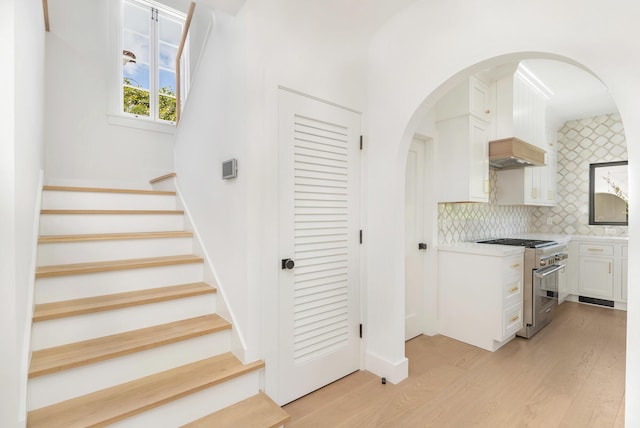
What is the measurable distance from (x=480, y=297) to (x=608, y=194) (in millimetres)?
3518

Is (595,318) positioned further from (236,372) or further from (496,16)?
(236,372)

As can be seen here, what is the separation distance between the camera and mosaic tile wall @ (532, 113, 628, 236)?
458 centimetres

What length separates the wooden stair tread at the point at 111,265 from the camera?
1.75 m

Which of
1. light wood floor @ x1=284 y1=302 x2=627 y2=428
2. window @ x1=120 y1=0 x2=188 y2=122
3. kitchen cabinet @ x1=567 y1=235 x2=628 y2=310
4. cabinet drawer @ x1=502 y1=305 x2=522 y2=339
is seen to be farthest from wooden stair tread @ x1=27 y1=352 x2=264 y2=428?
kitchen cabinet @ x1=567 y1=235 x2=628 y2=310

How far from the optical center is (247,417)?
1613mm

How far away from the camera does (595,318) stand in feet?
12.4

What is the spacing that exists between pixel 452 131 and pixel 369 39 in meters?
1.37

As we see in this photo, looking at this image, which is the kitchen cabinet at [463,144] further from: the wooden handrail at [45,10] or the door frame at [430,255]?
the wooden handrail at [45,10]

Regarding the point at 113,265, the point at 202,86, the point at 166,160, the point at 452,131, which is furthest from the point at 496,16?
the point at 166,160

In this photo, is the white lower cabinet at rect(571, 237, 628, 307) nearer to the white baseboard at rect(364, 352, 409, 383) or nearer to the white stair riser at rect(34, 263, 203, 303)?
the white baseboard at rect(364, 352, 409, 383)

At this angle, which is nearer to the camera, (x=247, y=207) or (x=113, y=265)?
(x=247, y=207)

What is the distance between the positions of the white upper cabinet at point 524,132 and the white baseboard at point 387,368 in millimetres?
2652

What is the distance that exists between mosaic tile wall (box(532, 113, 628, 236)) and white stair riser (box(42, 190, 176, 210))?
5.78 metres

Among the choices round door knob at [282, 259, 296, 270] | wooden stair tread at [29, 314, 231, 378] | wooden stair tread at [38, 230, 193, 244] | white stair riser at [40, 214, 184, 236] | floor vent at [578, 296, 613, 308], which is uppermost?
white stair riser at [40, 214, 184, 236]
